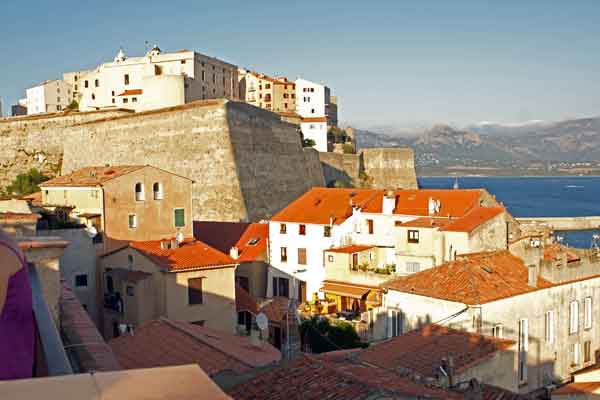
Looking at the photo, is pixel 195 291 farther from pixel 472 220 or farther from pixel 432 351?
pixel 472 220

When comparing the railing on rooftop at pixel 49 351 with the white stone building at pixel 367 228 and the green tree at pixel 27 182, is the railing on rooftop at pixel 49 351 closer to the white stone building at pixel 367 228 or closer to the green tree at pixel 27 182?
the white stone building at pixel 367 228

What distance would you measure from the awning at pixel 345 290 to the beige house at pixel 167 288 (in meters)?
6.54

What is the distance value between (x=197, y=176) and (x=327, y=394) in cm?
3643

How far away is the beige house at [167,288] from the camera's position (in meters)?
20.2

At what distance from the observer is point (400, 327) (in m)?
17.1

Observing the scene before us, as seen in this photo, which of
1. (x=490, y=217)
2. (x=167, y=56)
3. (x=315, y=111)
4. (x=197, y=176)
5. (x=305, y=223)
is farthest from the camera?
(x=315, y=111)

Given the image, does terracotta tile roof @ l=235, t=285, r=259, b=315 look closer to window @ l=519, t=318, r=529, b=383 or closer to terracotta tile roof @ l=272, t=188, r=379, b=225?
terracotta tile roof @ l=272, t=188, r=379, b=225

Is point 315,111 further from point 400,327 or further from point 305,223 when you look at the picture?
point 400,327

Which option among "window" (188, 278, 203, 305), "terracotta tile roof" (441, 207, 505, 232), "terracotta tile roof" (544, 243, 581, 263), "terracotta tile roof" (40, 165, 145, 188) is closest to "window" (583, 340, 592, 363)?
"terracotta tile roof" (544, 243, 581, 263)

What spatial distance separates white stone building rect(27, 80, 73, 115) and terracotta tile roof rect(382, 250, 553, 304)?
7325 cm

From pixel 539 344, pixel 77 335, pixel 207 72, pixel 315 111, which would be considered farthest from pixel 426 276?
pixel 315 111

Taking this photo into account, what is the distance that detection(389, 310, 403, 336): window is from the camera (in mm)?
17094

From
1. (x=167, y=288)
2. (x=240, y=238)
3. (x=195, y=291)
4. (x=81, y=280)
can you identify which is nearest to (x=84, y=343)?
(x=167, y=288)

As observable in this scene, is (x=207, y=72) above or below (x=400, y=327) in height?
above
